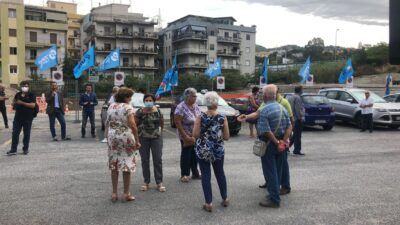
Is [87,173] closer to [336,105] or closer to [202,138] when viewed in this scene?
[202,138]

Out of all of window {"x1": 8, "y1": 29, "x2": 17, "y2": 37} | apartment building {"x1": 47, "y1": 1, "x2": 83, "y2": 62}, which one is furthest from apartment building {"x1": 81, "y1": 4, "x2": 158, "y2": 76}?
window {"x1": 8, "y1": 29, "x2": 17, "y2": 37}

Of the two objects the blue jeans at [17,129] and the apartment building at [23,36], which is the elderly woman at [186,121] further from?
the apartment building at [23,36]

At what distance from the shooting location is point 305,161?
962 cm

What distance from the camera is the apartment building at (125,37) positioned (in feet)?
266

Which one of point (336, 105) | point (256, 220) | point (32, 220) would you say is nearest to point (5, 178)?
point (32, 220)

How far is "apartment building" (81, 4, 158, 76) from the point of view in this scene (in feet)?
266

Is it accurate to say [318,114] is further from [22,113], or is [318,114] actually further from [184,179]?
[22,113]

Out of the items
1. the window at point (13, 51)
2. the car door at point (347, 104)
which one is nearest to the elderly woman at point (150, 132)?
the car door at point (347, 104)

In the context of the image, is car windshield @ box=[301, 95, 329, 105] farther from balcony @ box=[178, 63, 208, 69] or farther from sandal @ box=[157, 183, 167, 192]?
balcony @ box=[178, 63, 208, 69]

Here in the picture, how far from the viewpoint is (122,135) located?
613cm

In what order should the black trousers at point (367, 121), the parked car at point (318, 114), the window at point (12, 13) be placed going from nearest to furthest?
the black trousers at point (367, 121), the parked car at point (318, 114), the window at point (12, 13)

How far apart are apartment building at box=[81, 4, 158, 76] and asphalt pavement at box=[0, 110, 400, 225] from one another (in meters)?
72.3

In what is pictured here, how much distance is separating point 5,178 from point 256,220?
4877 mm

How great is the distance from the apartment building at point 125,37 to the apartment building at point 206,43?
650 cm
